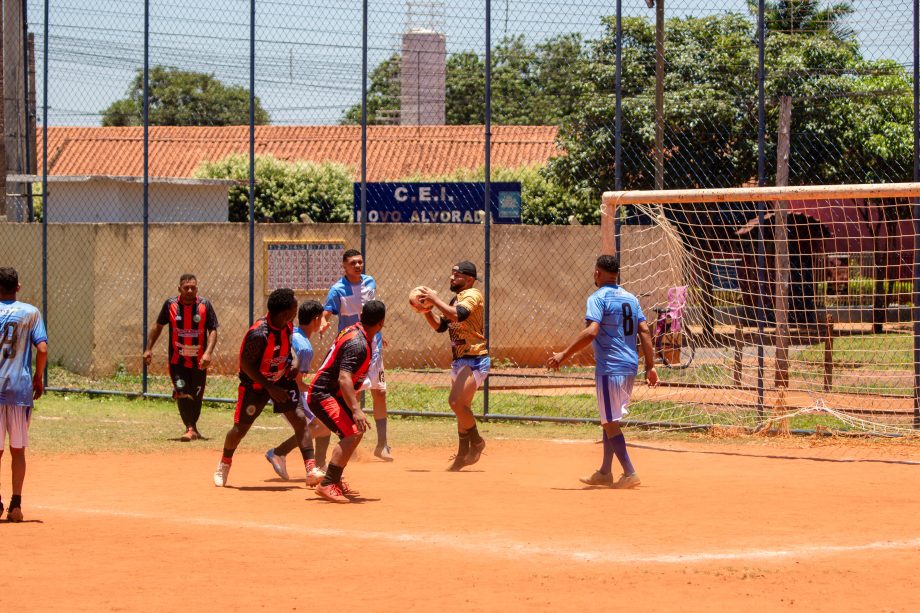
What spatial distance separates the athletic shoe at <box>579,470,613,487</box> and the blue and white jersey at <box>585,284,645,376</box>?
841 millimetres

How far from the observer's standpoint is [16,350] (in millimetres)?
8562

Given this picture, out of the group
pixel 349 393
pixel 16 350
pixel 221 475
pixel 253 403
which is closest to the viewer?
pixel 16 350

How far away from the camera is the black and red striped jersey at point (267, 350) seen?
9805 millimetres

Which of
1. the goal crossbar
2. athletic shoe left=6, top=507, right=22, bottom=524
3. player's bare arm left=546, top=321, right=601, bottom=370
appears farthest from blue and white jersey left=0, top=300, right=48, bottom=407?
the goal crossbar

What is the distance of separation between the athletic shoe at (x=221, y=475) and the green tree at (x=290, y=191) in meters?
25.6

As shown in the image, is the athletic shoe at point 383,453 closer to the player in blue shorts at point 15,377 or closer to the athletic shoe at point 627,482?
the athletic shoe at point 627,482

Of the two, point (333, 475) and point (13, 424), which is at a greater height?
point (13, 424)

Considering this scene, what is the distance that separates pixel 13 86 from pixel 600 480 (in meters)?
12.9

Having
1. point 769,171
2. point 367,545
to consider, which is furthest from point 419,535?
point 769,171

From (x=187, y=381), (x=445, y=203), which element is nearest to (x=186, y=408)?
(x=187, y=381)

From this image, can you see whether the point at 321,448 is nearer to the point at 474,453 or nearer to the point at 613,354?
the point at 474,453

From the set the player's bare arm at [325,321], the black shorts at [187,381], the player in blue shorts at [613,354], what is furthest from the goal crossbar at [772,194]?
the black shorts at [187,381]

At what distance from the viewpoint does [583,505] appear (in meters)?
9.25

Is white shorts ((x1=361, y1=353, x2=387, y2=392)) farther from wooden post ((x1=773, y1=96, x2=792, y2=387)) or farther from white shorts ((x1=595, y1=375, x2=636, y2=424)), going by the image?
wooden post ((x1=773, y1=96, x2=792, y2=387))
